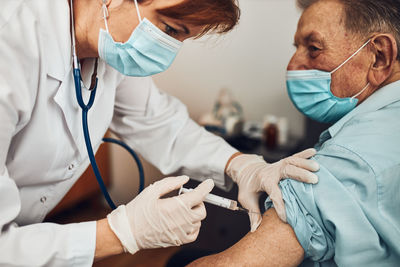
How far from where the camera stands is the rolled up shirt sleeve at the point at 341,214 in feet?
2.29

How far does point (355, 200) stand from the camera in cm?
71

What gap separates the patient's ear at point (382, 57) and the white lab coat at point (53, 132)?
446mm

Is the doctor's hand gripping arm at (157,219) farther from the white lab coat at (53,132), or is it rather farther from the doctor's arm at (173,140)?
the doctor's arm at (173,140)

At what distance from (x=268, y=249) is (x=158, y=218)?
0.26 meters

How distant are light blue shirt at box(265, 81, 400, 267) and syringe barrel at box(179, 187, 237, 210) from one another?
0.13 meters

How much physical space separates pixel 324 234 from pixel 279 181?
0.50 ft

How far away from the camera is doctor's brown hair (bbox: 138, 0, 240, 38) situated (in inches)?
30.0

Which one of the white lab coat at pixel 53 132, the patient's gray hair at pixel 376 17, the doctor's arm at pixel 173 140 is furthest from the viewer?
the doctor's arm at pixel 173 140

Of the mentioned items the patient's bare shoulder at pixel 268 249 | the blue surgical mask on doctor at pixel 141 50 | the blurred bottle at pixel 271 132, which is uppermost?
the blue surgical mask on doctor at pixel 141 50

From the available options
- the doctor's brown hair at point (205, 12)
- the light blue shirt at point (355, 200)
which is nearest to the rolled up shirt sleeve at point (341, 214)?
the light blue shirt at point (355, 200)

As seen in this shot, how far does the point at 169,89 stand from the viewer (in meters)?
1.17

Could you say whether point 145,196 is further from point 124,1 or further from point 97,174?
point 124,1

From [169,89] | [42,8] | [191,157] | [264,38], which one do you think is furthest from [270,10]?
[42,8]

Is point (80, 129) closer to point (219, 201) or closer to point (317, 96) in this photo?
point (219, 201)
